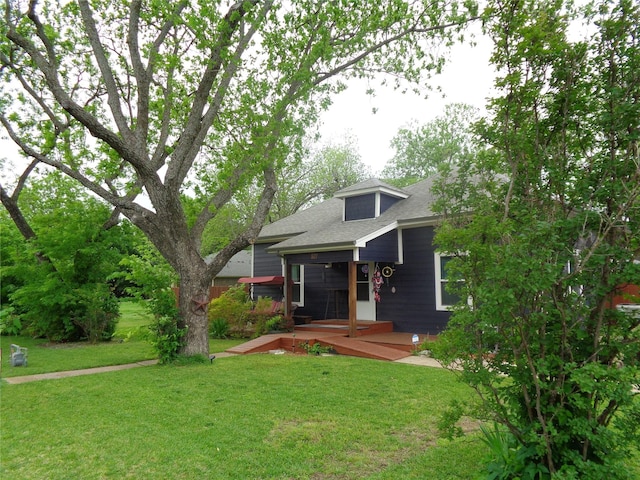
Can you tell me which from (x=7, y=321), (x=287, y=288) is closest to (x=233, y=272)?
(x=287, y=288)

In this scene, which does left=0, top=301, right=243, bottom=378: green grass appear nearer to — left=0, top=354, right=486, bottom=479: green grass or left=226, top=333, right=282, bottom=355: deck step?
left=226, top=333, right=282, bottom=355: deck step

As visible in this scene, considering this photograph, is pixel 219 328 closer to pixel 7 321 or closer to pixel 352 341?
pixel 352 341

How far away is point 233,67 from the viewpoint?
8.87m

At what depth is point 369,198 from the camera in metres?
13.1

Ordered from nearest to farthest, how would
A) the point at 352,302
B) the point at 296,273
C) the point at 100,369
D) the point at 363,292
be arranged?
the point at 100,369 → the point at 352,302 → the point at 363,292 → the point at 296,273

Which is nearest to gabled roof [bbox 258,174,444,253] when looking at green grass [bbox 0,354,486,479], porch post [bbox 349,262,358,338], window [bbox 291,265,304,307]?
porch post [bbox 349,262,358,338]

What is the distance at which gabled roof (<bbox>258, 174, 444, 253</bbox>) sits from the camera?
11.1m

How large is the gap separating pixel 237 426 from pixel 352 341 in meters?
5.78

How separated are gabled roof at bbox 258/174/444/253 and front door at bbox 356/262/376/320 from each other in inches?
51.2

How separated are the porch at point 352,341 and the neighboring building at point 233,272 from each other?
50.6ft

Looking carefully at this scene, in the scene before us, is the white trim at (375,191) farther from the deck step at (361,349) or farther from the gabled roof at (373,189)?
the deck step at (361,349)

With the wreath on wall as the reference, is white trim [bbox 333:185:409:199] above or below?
above

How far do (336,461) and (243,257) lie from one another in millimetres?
28557

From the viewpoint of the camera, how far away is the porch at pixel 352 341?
9461mm
